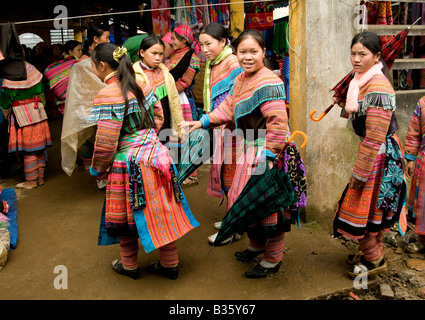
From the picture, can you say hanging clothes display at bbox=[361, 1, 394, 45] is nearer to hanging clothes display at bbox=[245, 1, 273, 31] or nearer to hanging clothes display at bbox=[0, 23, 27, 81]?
hanging clothes display at bbox=[245, 1, 273, 31]

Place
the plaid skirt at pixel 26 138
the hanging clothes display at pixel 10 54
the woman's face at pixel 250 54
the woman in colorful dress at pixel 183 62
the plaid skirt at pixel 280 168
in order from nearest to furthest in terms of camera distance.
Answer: the woman's face at pixel 250 54
the plaid skirt at pixel 280 168
the hanging clothes display at pixel 10 54
the woman in colorful dress at pixel 183 62
the plaid skirt at pixel 26 138

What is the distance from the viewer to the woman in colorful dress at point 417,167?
335 centimetres

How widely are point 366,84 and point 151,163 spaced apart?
66.2 inches

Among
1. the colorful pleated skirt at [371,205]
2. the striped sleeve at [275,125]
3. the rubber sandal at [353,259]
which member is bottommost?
the rubber sandal at [353,259]

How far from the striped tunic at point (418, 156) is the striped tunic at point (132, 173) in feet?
7.22

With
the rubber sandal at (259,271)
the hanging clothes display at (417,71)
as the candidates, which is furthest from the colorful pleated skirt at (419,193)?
the hanging clothes display at (417,71)

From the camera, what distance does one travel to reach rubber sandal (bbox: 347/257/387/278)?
9.69ft

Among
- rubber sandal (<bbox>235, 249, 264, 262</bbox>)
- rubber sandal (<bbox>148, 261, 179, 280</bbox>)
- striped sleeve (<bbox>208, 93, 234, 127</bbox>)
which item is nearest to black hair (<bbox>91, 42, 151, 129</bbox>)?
striped sleeve (<bbox>208, 93, 234, 127</bbox>)

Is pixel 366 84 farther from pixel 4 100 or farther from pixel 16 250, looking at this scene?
pixel 4 100

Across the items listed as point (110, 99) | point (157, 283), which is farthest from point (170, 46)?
point (157, 283)

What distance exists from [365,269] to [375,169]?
0.82 m

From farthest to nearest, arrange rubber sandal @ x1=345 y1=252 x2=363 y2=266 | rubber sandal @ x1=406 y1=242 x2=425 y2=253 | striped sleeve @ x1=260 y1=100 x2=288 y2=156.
Answer: rubber sandal @ x1=406 y1=242 x2=425 y2=253 < rubber sandal @ x1=345 y1=252 x2=363 y2=266 < striped sleeve @ x1=260 y1=100 x2=288 y2=156

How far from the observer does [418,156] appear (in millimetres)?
3510

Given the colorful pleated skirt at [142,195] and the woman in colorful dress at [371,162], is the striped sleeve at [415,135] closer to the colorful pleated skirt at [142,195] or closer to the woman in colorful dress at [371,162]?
the woman in colorful dress at [371,162]
